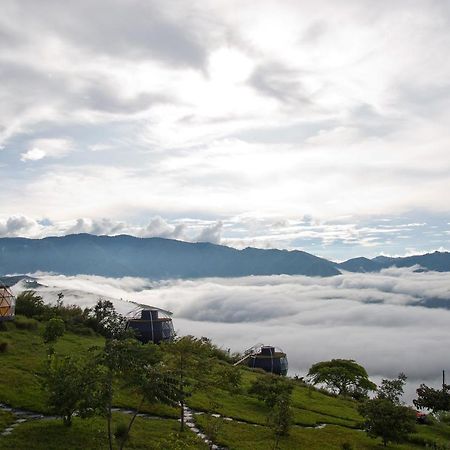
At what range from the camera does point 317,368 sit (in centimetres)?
9406

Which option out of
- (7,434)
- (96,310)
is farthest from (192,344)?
(96,310)

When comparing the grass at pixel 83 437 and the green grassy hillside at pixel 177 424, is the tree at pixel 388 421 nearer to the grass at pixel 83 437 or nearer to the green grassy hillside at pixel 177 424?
the green grassy hillside at pixel 177 424

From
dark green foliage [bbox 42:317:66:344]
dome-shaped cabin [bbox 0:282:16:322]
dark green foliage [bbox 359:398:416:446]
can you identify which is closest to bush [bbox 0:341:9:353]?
dark green foliage [bbox 42:317:66:344]

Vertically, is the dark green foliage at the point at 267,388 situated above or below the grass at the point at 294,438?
above

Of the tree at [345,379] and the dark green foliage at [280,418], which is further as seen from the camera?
the tree at [345,379]

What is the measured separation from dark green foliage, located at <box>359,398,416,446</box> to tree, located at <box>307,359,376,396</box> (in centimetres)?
4573

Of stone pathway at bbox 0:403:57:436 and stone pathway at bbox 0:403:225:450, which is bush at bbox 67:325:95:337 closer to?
stone pathway at bbox 0:403:225:450

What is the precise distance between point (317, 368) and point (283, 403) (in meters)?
62.9

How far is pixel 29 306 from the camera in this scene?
7612cm

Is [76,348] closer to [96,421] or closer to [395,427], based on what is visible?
[96,421]

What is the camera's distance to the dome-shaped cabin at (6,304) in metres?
63.8

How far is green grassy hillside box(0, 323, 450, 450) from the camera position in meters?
28.4

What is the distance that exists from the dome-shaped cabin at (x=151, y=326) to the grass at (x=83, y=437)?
4392 centimetres

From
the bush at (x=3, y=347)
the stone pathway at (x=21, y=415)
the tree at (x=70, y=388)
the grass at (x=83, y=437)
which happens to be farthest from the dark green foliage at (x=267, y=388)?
the bush at (x=3, y=347)
